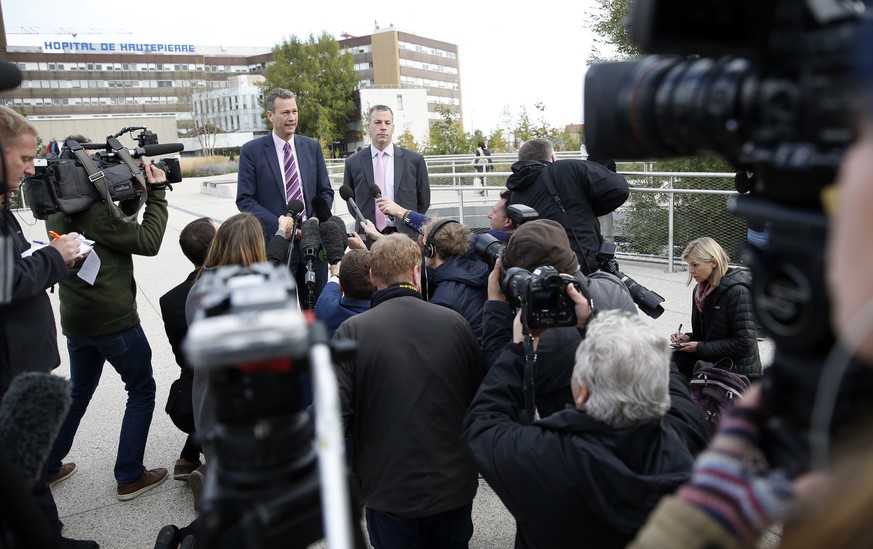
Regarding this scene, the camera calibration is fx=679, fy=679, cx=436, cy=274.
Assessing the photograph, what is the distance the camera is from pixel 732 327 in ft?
12.5

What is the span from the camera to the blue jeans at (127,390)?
12.9 feet

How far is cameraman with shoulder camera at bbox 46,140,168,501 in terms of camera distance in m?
3.79

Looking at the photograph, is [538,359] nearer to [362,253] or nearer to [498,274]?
[498,274]

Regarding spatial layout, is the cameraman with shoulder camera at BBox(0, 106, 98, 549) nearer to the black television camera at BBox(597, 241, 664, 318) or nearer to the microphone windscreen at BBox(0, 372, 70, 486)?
the microphone windscreen at BBox(0, 372, 70, 486)

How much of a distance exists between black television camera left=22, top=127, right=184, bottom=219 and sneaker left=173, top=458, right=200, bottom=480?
149 centimetres

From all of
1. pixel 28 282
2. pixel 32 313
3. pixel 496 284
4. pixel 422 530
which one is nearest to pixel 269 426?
pixel 496 284

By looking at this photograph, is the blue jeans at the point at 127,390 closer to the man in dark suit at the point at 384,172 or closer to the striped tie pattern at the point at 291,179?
the striped tie pattern at the point at 291,179

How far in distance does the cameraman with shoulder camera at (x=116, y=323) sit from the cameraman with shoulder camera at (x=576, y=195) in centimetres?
234

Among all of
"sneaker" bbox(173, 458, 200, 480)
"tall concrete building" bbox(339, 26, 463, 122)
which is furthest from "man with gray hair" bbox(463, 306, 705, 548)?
"tall concrete building" bbox(339, 26, 463, 122)

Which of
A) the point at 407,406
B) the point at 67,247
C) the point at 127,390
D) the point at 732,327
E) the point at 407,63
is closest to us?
the point at 407,406

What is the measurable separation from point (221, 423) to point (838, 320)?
0.88m

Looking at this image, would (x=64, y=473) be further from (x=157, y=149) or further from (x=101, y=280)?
(x=157, y=149)

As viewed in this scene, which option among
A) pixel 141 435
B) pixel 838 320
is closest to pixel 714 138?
pixel 838 320

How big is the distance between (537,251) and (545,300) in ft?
1.61
